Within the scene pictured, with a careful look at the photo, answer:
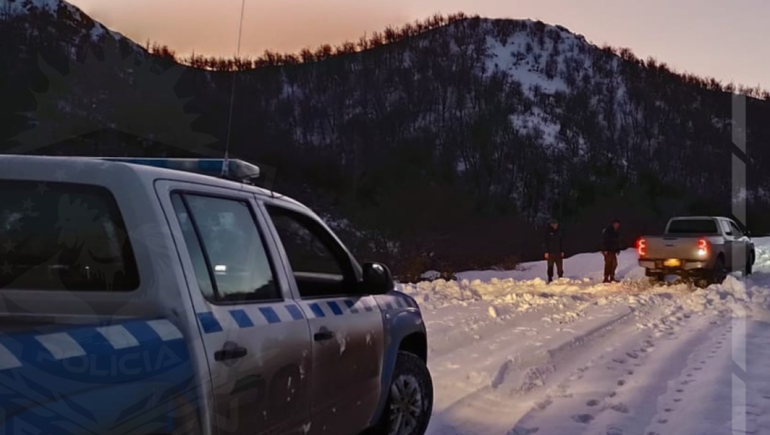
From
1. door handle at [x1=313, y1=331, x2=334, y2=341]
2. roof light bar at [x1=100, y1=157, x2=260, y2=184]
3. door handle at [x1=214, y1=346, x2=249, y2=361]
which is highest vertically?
roof light bar at [x1=100, y1=157, x2=260, y2=184]

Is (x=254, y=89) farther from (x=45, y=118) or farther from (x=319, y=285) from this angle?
(x=319, y=285)

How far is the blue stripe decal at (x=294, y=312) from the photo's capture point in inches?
142

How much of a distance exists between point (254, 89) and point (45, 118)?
5030cm

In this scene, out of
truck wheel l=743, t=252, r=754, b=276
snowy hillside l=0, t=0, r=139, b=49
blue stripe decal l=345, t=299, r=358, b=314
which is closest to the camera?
blue stripe decal l=345, t=299, r=358, b=314

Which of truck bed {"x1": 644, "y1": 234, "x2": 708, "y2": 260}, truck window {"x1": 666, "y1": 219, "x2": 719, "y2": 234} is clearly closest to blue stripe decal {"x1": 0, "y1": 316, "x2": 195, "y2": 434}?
truck bed {"x1": 644, "y1": 234, "x2": 708, "y2": 260}

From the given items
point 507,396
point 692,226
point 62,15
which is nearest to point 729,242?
point 692,226

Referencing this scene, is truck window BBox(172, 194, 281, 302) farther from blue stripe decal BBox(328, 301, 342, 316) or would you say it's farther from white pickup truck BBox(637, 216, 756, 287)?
white pickup truck BBox(637, 216, 756, 287)

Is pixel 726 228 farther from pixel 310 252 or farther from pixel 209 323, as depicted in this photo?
pixel 209 323

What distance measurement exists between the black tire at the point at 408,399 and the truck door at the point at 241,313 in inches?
51.6

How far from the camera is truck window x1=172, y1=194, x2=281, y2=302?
306 cm

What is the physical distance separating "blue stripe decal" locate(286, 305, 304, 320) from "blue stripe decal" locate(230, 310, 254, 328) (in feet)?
1.36

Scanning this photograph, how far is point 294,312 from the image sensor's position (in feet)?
11.9

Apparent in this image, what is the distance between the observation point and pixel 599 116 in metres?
147

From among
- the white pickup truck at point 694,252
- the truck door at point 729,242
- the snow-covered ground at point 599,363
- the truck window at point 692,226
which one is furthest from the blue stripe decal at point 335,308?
the truck window at point 692,226
